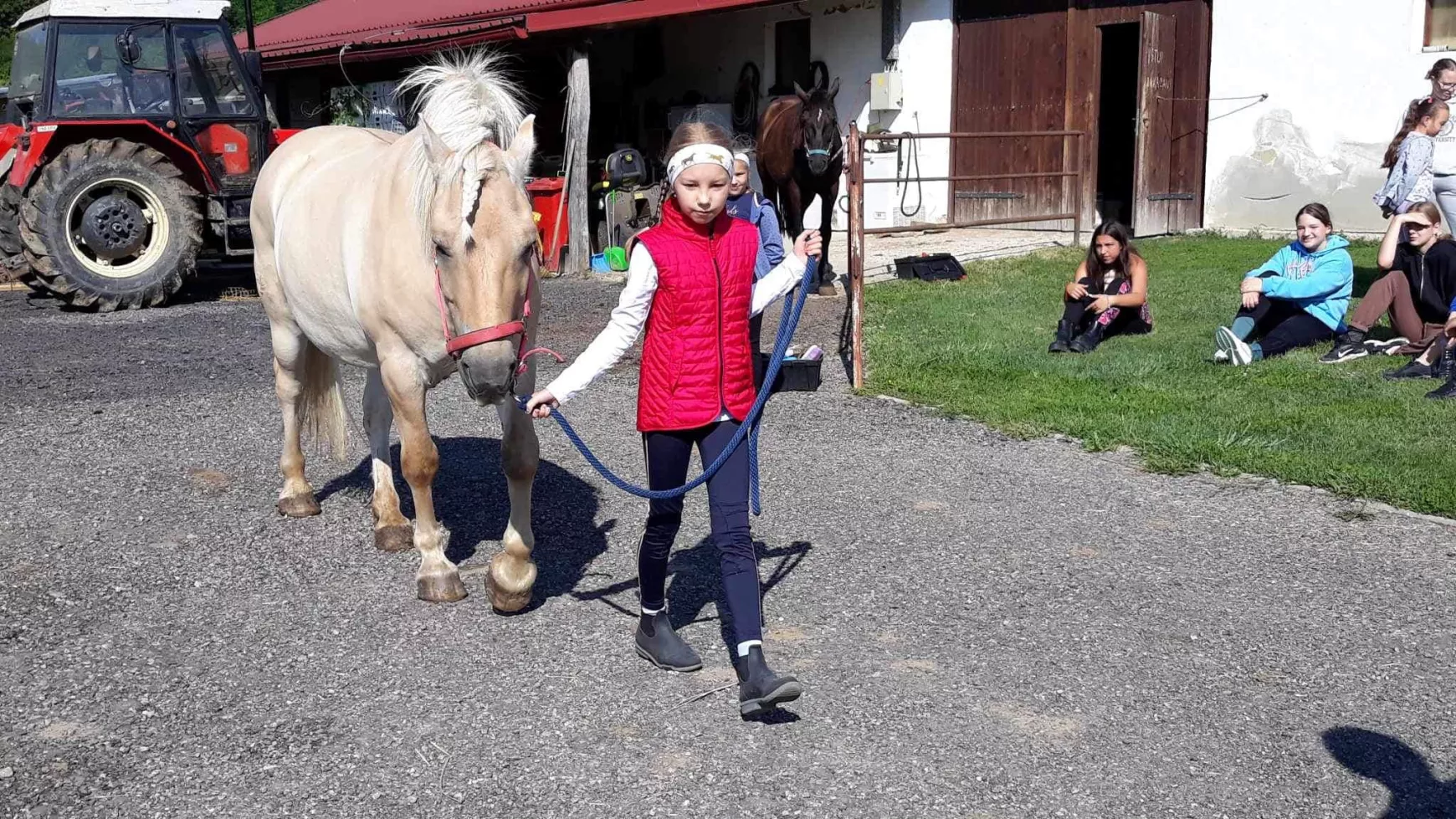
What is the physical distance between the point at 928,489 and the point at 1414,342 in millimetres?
4016

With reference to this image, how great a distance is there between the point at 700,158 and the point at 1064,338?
18.5 ft

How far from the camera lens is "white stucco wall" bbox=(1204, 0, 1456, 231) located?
1296 cm

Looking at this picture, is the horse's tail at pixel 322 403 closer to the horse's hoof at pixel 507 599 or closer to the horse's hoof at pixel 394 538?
the horse's hoof at pixel 394 538

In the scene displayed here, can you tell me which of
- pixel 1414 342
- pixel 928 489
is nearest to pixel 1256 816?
pixel 928 489

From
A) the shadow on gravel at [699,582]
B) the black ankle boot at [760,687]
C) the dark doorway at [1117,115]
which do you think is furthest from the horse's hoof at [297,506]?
the dark doorway at [1117,115]

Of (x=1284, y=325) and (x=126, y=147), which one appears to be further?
(x=126, y=147)

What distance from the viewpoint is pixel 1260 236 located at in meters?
14.1

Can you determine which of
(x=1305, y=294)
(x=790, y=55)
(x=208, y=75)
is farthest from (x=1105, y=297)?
(x=790, y=55)

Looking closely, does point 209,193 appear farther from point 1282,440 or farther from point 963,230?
point 1282,440

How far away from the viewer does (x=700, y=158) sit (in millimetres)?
3535

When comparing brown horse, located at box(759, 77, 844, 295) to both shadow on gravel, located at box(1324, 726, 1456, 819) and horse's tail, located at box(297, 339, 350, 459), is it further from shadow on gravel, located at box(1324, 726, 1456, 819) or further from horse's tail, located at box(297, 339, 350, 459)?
shadow on gravel, located at box(1324, 726, 1456, 819)

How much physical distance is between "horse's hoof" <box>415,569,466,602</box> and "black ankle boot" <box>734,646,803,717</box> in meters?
1.32

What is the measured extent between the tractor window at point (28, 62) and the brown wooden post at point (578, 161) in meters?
5.02

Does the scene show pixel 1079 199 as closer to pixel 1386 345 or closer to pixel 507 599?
pixel 1386 345
